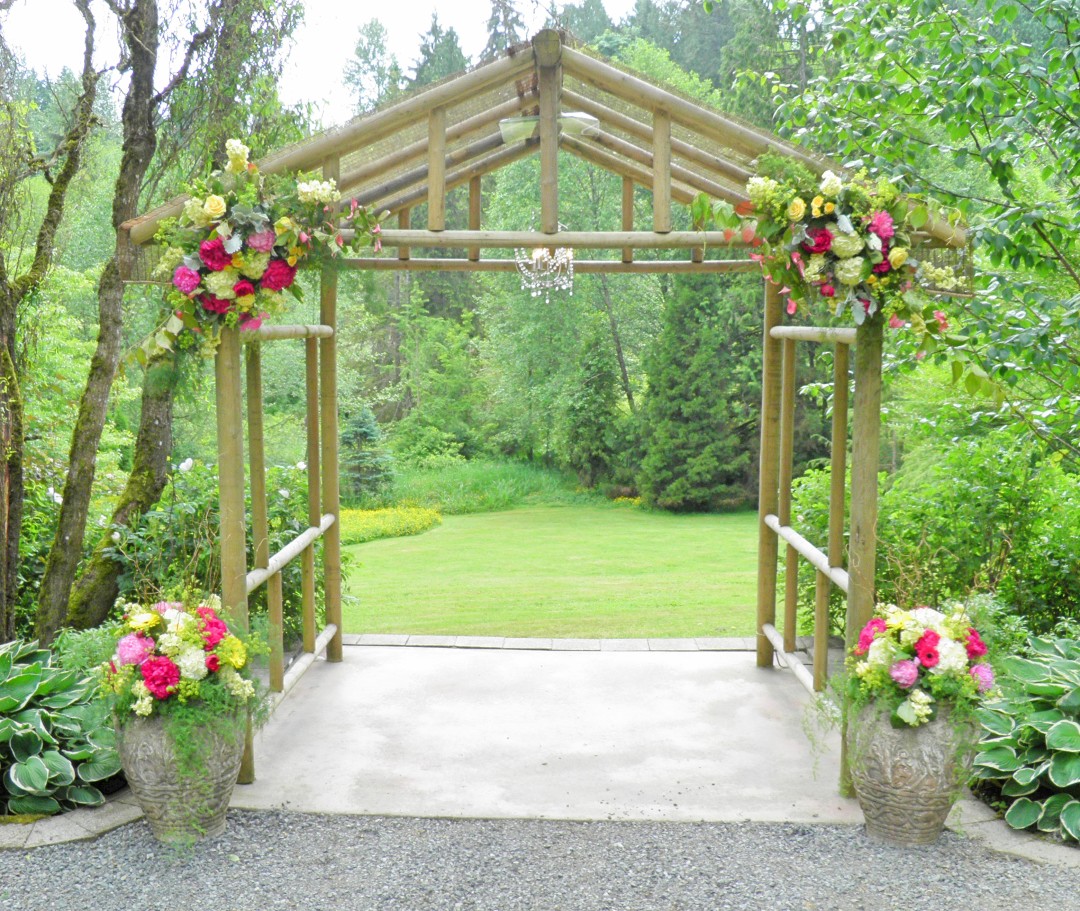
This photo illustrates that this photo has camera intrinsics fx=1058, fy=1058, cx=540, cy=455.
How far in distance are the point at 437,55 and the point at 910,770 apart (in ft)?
78.3

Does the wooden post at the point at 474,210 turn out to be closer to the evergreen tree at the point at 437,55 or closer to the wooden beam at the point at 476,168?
the wooden beam at the point at 476,168

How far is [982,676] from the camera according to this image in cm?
348

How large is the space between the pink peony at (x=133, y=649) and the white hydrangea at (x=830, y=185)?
2.71 m

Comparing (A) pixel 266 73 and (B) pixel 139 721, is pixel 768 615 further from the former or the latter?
(A) pixel 266 73

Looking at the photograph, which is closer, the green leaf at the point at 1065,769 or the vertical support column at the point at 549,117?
the green leaf at the point at 1065,769

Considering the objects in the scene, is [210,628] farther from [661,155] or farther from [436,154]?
[661,155]

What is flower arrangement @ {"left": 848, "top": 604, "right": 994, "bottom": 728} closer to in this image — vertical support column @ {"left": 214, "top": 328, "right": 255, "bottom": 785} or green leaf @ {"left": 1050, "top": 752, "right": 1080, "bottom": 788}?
green leaf @ {"left": 1050, "top": 752, "right": 1080, "bottom": 788}

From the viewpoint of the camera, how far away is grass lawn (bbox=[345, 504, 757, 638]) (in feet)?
28.8

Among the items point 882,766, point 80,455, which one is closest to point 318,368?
point 80,455

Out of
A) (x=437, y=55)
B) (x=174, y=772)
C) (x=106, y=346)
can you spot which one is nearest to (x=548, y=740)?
(x=174, y=772)

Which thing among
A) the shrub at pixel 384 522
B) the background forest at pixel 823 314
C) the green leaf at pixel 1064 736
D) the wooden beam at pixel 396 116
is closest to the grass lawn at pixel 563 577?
the shrub at pixel 384 522

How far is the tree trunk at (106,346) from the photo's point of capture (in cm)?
521

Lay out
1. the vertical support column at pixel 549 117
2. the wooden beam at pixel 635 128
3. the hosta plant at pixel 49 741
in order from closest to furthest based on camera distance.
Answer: the hosta plant at pixel 49 741 → the vertical support column at pixel 549 117 → the wooden beam at pixel 635 128

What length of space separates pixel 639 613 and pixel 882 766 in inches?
229
